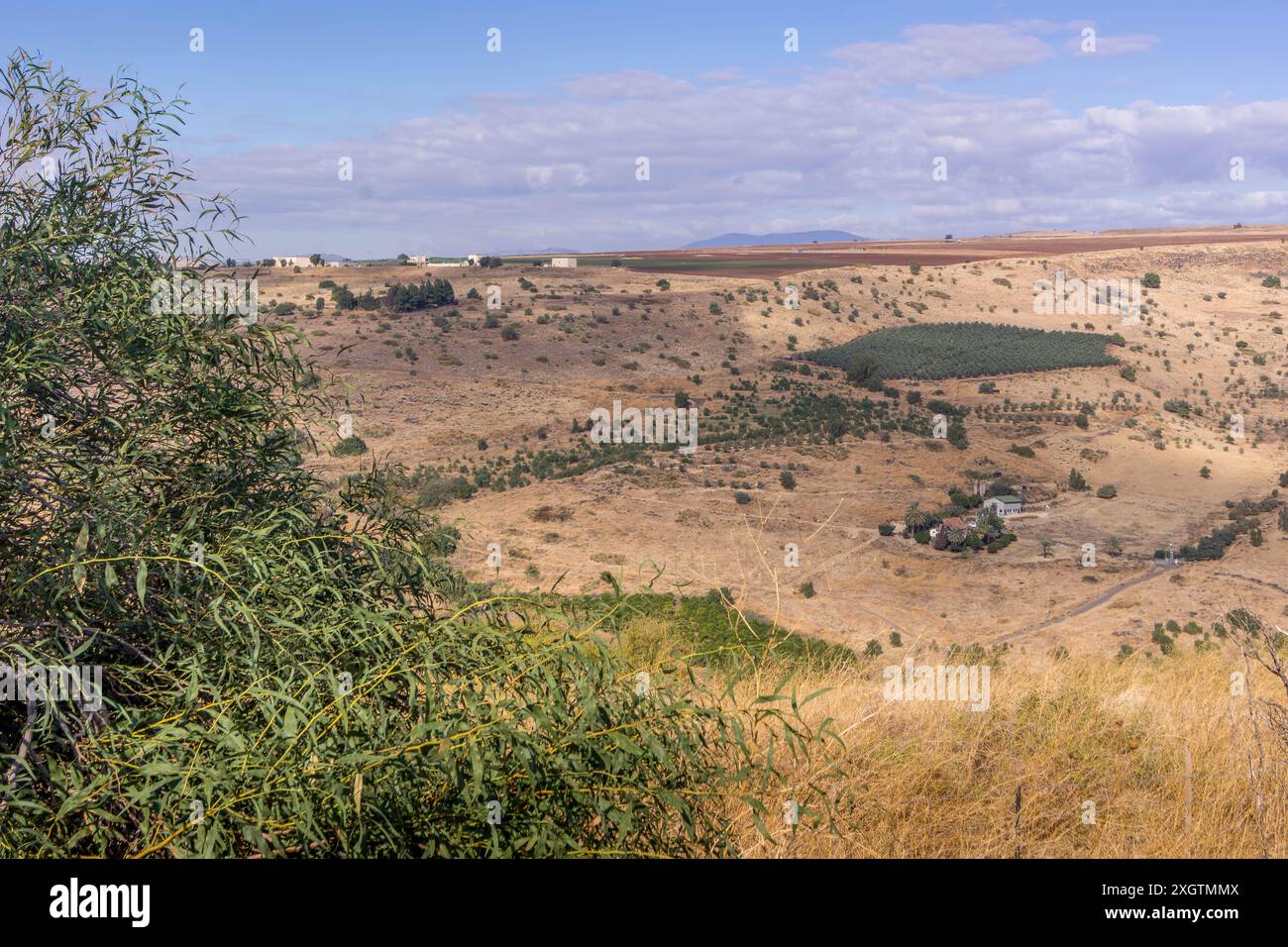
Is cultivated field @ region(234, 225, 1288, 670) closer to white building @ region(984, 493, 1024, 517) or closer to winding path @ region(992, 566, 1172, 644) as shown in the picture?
winding path @ region(992, 566, 1172, 644)

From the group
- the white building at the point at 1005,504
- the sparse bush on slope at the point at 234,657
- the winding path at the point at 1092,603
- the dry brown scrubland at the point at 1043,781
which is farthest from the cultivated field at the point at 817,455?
the sparse bush on slope at the point at 234,657

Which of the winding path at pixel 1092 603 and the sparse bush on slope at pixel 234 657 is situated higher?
the sparse bush on slope at pixel 234 657

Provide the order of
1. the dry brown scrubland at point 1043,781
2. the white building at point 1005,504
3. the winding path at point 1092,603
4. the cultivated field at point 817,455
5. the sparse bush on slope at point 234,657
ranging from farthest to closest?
the white building at point 1005,504, the cultivated field at point 817,455, the winding path at point 1092,603, the dry brown scrubland at point 1043,781, the sparse bush on slope at point 234,657

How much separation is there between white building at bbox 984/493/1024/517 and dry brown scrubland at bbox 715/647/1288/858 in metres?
17.8

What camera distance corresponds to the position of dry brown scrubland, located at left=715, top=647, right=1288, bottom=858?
3471 millimetres

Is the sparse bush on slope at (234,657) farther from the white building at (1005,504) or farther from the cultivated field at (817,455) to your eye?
the white building at (1005,504)

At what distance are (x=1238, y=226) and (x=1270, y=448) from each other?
84281 mm

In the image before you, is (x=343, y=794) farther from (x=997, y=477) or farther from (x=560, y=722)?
(x=997, y=477)

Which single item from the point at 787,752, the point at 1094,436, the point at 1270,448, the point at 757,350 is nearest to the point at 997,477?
the point at 1094,436

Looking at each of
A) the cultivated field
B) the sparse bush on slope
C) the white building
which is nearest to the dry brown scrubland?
the sparse bush on slope

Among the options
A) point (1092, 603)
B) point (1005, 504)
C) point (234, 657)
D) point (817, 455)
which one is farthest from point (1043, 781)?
point (817, 455)

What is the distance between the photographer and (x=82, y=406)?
2.98 m

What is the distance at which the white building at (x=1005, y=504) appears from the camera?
22.7 m

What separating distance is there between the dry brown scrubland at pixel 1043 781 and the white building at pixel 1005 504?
17772 millimetres
